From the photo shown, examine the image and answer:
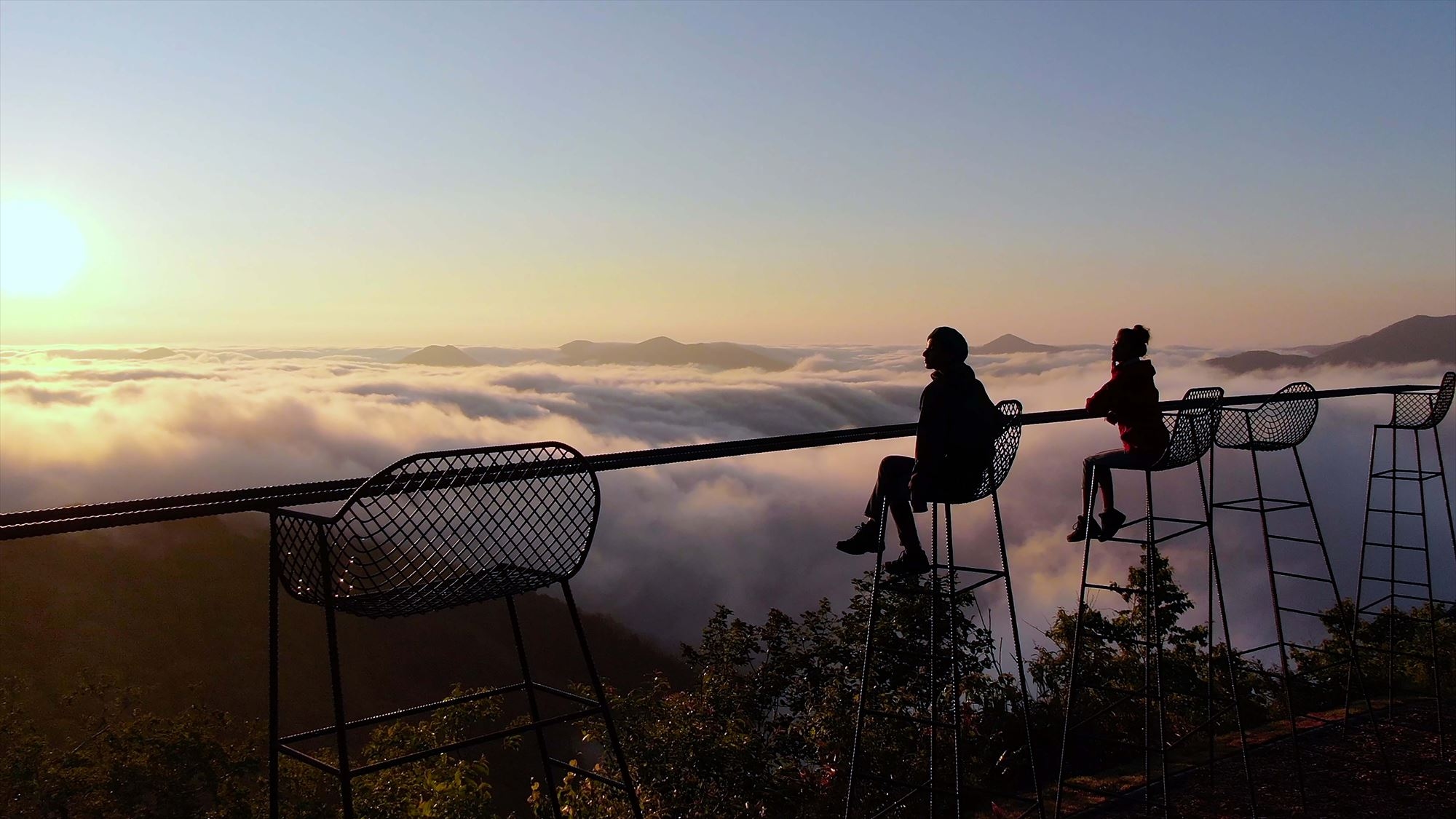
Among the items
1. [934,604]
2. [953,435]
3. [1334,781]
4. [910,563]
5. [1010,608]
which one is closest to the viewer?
[953,435]

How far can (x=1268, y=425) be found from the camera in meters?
6.46

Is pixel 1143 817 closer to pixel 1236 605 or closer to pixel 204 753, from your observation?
pixel 204 753

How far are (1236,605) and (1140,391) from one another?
423 feet

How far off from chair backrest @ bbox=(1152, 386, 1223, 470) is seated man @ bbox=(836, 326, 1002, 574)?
1757 mm

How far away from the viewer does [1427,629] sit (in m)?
19.6

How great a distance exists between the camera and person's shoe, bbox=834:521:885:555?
14.3 feet

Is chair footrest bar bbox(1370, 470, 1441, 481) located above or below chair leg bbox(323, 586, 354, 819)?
below

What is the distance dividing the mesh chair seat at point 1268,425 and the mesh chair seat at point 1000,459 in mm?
2362

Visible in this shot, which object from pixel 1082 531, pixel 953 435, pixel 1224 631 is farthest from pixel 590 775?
pixel 1224 631

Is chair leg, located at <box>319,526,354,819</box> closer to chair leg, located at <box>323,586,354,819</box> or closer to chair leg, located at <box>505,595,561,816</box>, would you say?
chair leg, located at <box>323,586,354,819</box>

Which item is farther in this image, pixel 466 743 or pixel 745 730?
pixel 745 730

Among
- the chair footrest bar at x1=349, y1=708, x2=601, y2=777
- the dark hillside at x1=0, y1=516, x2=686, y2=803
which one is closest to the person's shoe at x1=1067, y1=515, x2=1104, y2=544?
the chair footrest bar at x1=349, y1=708, x2=601, y2=777

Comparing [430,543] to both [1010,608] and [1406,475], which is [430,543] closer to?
[1010,608]

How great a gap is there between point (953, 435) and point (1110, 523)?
6.97 feet
